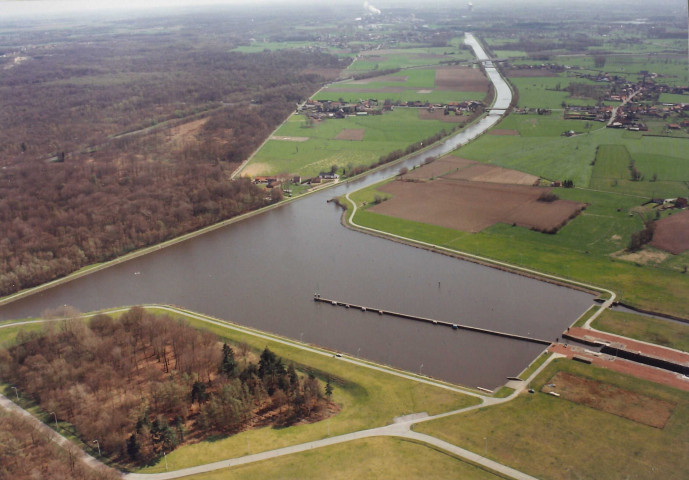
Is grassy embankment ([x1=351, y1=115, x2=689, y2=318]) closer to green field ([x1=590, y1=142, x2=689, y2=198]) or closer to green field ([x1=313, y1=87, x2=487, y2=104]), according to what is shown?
green field ([x1=590, y1=142, x2=689, y2=198])

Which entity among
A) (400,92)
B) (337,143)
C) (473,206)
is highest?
(400,92)

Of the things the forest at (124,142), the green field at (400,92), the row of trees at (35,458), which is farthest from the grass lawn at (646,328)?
the green field at (400,92)

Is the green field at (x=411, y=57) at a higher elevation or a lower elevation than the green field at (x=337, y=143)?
higher

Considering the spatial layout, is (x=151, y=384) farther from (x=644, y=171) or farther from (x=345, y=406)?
(x=644, y=171)

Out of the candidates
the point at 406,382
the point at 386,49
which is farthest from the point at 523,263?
the point at 386,49

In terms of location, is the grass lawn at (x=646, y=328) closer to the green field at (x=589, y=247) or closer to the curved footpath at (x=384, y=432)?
the curved footpath at (x=384, y=432)

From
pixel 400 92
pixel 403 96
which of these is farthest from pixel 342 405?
pixel 400 92
